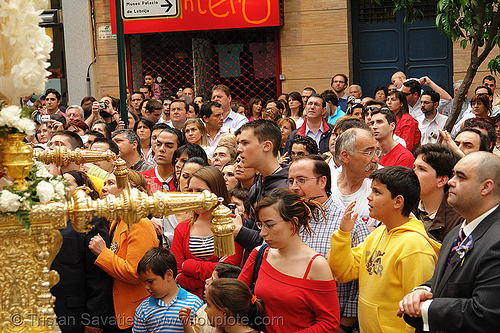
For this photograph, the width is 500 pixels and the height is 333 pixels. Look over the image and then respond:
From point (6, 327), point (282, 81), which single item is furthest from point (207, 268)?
point (282, 81)

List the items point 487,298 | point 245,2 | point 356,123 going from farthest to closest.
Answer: point 245,2 → point 356,123 → point 487,298

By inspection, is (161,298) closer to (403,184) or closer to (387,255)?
(387,255)

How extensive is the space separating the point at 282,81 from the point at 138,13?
7026 millimetres

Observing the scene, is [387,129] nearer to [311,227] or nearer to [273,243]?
[311,227]

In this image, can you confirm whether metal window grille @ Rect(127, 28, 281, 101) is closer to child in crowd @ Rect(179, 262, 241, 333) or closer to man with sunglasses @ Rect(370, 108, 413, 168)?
man with sunglasses @ Rect(370, 108, 413, 168)

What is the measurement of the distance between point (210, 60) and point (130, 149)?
24.6 ft

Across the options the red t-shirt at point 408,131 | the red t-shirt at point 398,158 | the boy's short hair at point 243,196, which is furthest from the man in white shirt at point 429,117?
the boy's short hair at point 243,196

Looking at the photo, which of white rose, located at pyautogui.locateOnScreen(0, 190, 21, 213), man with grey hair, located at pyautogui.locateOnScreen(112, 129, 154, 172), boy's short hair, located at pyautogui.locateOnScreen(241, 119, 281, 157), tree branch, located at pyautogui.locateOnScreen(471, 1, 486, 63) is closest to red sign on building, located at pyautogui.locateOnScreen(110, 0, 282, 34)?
man with grey hair, located at pyautogui.locateOnScreen(112, 129, 154, 172)

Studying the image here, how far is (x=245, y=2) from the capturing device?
13586 millimetres

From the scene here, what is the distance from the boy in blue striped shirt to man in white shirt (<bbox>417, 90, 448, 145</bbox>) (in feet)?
20.5

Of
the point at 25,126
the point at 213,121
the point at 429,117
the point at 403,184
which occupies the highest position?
the point at 25,126

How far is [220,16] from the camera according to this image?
44.9 ft

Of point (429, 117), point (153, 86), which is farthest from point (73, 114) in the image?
point (429, 117)

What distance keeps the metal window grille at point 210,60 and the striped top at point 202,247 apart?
9.49m
